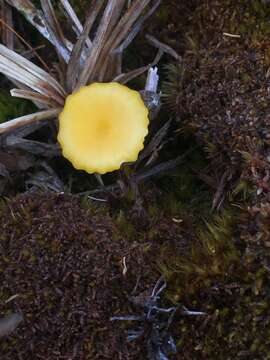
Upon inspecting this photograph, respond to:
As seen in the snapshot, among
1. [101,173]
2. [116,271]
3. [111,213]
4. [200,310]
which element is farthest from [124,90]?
[200,310]


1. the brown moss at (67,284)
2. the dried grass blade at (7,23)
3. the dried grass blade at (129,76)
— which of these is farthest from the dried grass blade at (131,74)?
the brown moss at (67,284)

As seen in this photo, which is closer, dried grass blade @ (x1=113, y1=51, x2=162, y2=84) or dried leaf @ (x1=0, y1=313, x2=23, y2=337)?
dried leaf @ (x1=0, y1=313, x2=23, y2=337)

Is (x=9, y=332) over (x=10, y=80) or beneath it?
beneath

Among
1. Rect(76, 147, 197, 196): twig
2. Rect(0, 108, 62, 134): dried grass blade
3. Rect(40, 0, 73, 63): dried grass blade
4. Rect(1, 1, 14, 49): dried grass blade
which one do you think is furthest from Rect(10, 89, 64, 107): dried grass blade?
Rect(76, 147, 197, 196): twig

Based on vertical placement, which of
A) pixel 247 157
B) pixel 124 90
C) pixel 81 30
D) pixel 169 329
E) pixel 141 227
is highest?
pixel 81 30

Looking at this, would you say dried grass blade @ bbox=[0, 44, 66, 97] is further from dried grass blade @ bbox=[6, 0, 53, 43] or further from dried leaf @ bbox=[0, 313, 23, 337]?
dried leaf @ bbox=[0, 313, 23, 337]

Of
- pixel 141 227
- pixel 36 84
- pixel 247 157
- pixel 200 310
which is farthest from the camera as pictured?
pixel 36 84

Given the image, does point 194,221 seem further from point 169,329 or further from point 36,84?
point 36,84

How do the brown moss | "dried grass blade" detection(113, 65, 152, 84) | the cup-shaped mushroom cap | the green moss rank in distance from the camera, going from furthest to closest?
1. the green moss
2. "dried grass blade" detection(113, 65, 152, 84)
3. the cup-shaped mushroom cap
4. the brown moss
